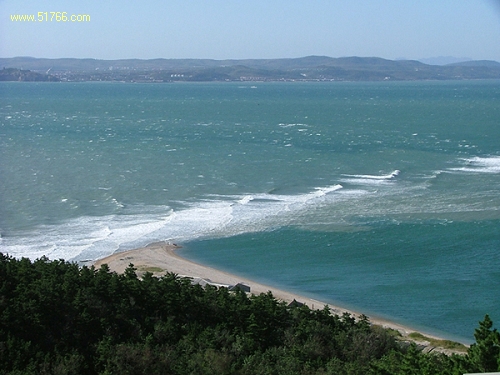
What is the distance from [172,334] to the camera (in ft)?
59.7

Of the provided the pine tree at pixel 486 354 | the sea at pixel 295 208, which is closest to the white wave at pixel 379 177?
the sea at pixel 295 208

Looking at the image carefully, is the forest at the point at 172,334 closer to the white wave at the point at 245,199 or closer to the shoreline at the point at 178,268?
the shoreline at the point at 178,268

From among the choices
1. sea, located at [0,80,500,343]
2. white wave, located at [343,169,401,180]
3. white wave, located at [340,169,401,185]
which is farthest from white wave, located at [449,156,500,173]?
white wave, located at [340,169,401,185]

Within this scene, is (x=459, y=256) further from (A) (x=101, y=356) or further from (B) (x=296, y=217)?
(A) (x=101, y=356)

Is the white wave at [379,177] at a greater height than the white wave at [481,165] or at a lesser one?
lesser

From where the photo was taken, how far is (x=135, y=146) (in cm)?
6500

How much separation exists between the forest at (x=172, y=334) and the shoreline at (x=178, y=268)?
5.29 metres

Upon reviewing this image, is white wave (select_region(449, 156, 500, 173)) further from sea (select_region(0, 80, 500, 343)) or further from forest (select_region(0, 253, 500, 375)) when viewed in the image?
forest (select_region(0, 253, 500, 375))

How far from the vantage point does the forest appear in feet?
50.6

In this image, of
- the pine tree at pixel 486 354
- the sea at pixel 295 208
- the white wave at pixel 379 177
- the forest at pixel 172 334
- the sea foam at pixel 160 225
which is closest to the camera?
the pine tree at pixel 486 354

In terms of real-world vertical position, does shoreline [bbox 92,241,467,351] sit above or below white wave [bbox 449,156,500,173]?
below

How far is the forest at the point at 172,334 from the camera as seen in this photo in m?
15.4

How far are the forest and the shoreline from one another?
529 cm

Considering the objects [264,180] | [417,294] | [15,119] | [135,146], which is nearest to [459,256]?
[417,294]
